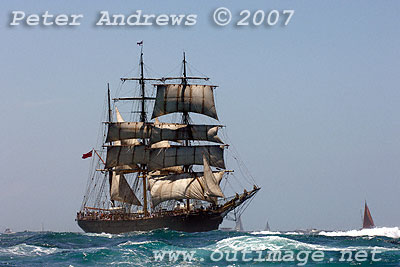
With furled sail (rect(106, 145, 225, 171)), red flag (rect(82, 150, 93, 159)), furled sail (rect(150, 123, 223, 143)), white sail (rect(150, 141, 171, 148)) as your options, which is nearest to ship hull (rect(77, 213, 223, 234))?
furled sail (rect(106, 145, 225, 171))

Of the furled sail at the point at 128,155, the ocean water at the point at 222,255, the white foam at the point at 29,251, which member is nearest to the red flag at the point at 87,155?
the furled sail at the point at 128,155

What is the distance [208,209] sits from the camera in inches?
3964

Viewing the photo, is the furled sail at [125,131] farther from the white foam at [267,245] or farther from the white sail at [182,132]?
the white foam at [267,245]

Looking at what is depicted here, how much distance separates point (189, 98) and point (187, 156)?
28.2ft

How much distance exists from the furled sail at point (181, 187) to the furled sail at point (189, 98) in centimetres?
944

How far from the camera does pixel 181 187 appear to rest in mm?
100250

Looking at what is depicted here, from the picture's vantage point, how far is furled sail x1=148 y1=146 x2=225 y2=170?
101 m

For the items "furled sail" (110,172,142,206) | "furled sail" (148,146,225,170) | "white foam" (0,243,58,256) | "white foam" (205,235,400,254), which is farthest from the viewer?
"furled sail" (110,172,142,206)

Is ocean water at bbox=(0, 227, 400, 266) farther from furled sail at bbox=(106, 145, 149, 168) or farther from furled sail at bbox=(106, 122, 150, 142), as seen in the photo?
furled sail at bbox=(106, 145, 149, 168)

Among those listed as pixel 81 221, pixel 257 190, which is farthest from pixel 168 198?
pixel 81 221

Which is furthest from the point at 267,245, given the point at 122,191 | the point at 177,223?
the point at 122,191

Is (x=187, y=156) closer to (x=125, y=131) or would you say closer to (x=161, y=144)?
(x=161, y=144)

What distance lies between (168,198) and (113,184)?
15.5m

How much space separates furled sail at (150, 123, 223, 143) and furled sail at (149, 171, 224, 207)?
5561 millimetres
